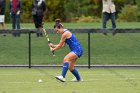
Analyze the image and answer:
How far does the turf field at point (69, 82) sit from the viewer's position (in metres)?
18.8

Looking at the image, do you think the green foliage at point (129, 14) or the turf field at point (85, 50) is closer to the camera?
the turf field at point (85, 50)

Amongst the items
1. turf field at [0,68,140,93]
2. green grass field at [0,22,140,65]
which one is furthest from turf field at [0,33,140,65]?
turf field at [0,68,140,93]

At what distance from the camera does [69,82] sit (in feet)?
69.1

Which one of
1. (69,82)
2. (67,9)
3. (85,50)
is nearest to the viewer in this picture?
(69,82)

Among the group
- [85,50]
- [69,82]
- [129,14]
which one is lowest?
[129,14]

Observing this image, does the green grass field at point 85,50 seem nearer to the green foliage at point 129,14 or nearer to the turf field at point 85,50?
the turf field at point 85,50

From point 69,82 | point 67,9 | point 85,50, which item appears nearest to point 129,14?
point 67,9

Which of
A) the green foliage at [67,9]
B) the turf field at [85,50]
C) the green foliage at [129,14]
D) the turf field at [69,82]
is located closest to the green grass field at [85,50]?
the turf field at [85,50]

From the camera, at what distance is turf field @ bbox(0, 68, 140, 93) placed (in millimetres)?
18773

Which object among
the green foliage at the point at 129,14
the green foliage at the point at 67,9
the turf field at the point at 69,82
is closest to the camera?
→ the turf field at the point at 69,82

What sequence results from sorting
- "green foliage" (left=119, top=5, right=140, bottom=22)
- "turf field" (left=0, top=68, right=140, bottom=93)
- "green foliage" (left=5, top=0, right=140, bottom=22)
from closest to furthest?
"turf field" (left=0, top=68, right=140, bottom=93), "green foliage" (left=119, top=5, right=140, bottom=22), "green foliage" (left=5, top=0, right=140, bottom=22)

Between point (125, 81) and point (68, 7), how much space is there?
28.0 metres

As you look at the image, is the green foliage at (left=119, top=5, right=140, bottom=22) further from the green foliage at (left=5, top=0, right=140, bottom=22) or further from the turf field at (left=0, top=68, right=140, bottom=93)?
the turf field at (left=0, top=68, right=140, bottom=93)

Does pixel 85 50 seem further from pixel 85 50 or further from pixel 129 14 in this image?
pixel 129 14
